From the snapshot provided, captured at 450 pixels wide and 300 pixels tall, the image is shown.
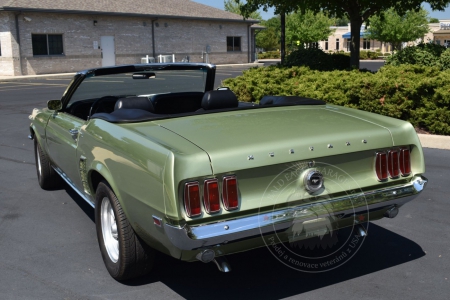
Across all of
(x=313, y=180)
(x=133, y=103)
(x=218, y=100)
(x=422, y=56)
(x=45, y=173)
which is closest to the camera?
(x=313, y=180)

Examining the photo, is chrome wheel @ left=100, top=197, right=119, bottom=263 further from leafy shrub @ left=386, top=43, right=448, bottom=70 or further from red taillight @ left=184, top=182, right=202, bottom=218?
leafy shrub @ left=386, top=43, right=448, bottom=70

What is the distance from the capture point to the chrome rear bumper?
323 cm

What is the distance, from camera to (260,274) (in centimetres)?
421

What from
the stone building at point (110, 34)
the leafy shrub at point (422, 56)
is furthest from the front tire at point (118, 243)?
the stone building at point (110, 34)

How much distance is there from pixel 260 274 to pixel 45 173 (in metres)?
3.48

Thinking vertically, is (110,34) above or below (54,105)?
above

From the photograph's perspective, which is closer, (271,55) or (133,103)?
(133,103)

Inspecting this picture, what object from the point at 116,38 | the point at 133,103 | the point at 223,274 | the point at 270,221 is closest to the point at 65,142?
the point at 133,103

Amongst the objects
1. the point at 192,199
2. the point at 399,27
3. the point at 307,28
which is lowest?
the point at 192,199

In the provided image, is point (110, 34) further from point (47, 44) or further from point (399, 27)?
point (399, 27)

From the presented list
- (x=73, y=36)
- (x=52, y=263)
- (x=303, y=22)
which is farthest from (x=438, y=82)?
(x=303, y=22)

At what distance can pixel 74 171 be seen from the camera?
196 inches

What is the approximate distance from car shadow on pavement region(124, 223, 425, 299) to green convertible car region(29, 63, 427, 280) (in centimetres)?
36

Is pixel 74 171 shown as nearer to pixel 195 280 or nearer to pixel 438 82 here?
pixel 195 280
